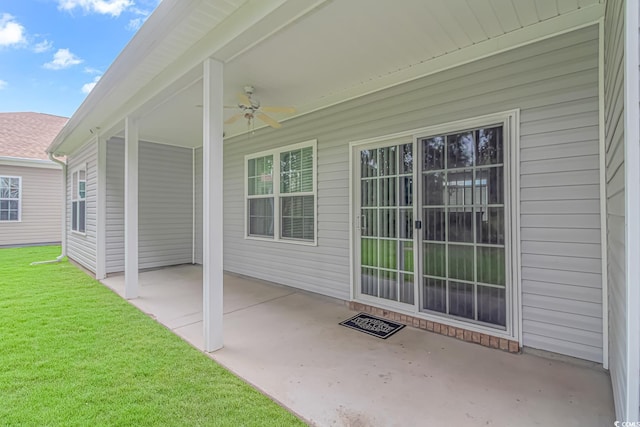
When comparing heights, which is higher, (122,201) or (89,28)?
(89,28)

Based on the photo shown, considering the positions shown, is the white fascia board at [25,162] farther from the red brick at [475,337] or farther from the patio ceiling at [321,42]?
the red brick at [475,337]

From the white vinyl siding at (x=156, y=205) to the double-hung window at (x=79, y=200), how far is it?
1223 millimetres

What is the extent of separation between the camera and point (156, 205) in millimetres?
6496

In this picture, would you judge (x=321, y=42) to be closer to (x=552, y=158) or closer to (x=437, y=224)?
(x=437, y=224)

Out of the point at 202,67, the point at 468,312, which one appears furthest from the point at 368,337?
the point at 202,67

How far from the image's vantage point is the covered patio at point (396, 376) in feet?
6.23

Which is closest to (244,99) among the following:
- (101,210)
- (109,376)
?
(109,376)

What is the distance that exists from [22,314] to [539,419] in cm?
533

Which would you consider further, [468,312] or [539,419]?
[468,312]

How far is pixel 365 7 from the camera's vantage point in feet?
7.66

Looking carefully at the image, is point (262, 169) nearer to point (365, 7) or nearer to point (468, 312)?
point (365, 7)

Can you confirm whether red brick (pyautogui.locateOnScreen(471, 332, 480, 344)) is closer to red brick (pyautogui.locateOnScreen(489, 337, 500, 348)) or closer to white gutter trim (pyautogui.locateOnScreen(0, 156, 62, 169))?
red brick (pyautogui.locateOnScreen(489, 337, 500, 348))

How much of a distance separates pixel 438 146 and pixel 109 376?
3.67 metres

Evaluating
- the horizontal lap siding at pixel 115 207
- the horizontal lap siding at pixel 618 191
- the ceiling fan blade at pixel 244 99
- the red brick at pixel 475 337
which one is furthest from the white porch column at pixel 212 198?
the horizontal lap siding at pixel 115 207
